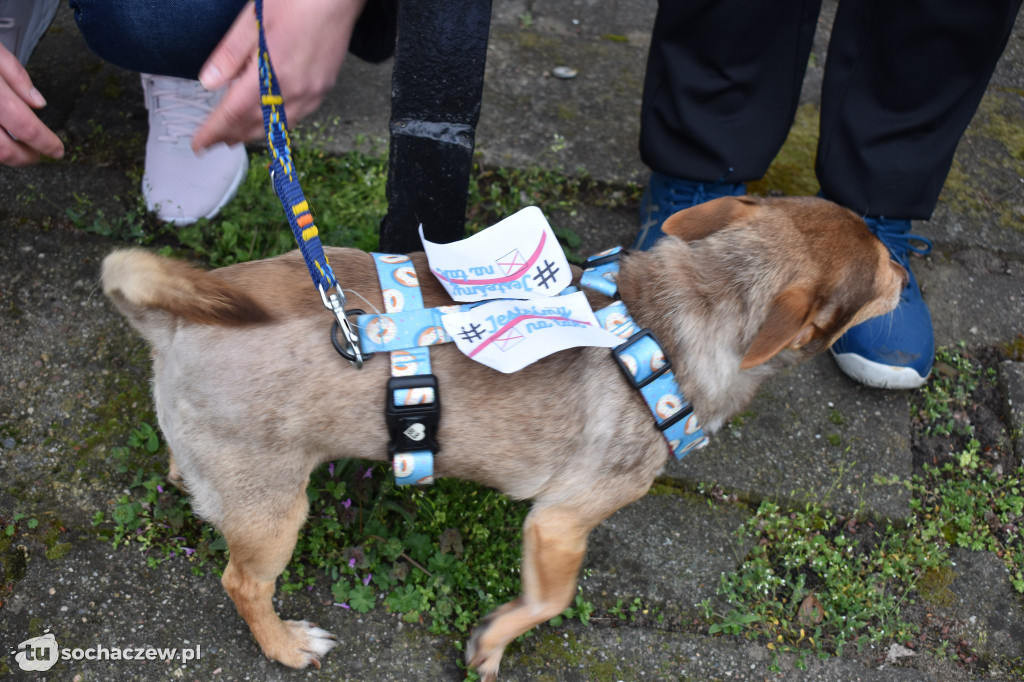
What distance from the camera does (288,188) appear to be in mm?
1836

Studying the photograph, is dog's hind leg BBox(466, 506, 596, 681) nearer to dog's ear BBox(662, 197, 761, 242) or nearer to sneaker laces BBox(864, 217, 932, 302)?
dog's ear BBox(662, 197, 761, 242)

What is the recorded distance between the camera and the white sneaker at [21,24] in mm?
3105

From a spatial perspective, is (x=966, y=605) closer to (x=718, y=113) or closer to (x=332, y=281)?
(x=718, y=113)

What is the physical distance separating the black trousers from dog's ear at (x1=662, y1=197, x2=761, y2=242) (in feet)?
2.90

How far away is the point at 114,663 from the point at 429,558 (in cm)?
104

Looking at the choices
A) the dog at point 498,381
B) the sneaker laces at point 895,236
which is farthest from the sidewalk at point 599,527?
the sneaker laces at point 895,236

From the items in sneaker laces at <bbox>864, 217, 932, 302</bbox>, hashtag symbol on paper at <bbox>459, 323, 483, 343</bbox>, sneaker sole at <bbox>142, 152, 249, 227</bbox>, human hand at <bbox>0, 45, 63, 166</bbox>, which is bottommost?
sneaker sole at <bbox>142, 152, 249, 227</bbox>

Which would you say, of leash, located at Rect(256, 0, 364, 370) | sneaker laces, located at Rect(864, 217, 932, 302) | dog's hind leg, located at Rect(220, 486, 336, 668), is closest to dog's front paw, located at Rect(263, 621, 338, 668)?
dog's hind leg, located at Rect(220, 486, 336, 668)

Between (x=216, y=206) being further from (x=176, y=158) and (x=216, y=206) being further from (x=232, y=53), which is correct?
(x=232, y=53)

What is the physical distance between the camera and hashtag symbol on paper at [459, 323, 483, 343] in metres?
2.03

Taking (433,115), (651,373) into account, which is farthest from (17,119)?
(651,373)

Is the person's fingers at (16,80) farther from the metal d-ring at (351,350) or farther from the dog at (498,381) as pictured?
the metal d-ring at (351,350)

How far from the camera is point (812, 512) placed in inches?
116

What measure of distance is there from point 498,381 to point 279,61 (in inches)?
42.9
